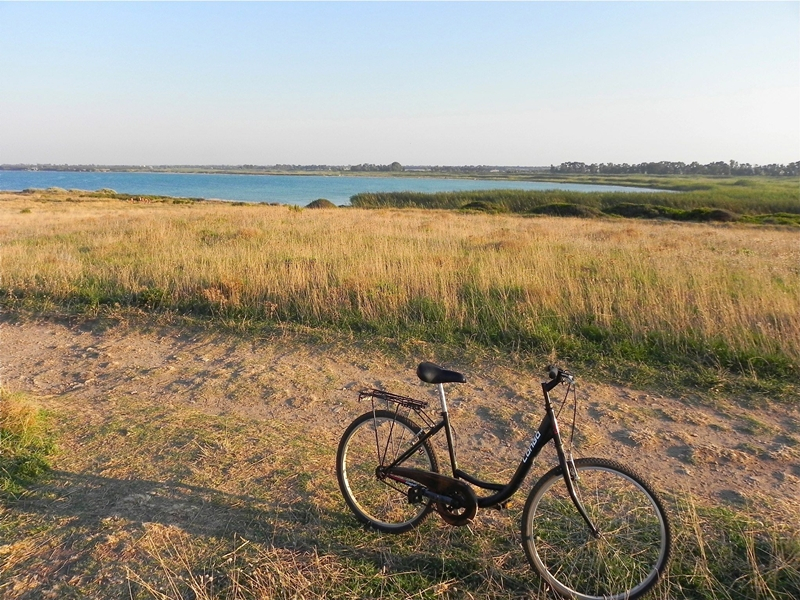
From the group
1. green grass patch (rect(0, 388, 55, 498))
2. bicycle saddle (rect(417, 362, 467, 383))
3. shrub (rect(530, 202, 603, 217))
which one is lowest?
green grass patch (rect(0, 388, 55, 498))

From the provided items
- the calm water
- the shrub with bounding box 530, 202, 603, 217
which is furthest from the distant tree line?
the shrub with bounding box 530, 202, 603, 217

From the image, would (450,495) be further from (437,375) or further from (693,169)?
(693,169)

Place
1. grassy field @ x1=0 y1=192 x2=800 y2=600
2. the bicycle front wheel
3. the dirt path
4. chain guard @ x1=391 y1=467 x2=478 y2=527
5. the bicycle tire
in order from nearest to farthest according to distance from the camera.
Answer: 1. the bicycle front wheel
2. grassy field @ x1=0 y1=192 x2=800 y2=600
3. chain guard @ x1=391 y1=467 x2=478 y2=527
4. the bicycle tire
5. the dirt path

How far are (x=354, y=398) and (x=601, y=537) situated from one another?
273 centimetres

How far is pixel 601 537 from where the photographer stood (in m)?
2.69

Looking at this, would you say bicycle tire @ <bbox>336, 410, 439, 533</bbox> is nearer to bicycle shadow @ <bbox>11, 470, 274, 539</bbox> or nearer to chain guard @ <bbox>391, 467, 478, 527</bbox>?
chain guard @ <bbox>391, 467, 478, 527</bbox>

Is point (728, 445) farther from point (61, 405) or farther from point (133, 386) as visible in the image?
point (61, 405)

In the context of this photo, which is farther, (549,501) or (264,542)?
(549,501)

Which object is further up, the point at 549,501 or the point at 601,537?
the point at 601,537

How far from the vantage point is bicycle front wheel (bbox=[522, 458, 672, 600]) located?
8.11ft

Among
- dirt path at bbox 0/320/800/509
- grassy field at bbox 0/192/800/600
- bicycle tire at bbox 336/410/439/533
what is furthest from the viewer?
dirt path at bbox 0/320/800/509

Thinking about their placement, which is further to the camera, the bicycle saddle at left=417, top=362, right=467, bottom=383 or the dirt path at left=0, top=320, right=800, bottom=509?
the dirt path at left=0, top=320, right=800, bottom=509

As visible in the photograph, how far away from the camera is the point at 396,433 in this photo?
Result: 122 inches

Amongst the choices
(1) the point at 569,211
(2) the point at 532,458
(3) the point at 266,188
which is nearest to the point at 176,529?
(2) the point at 532,458
